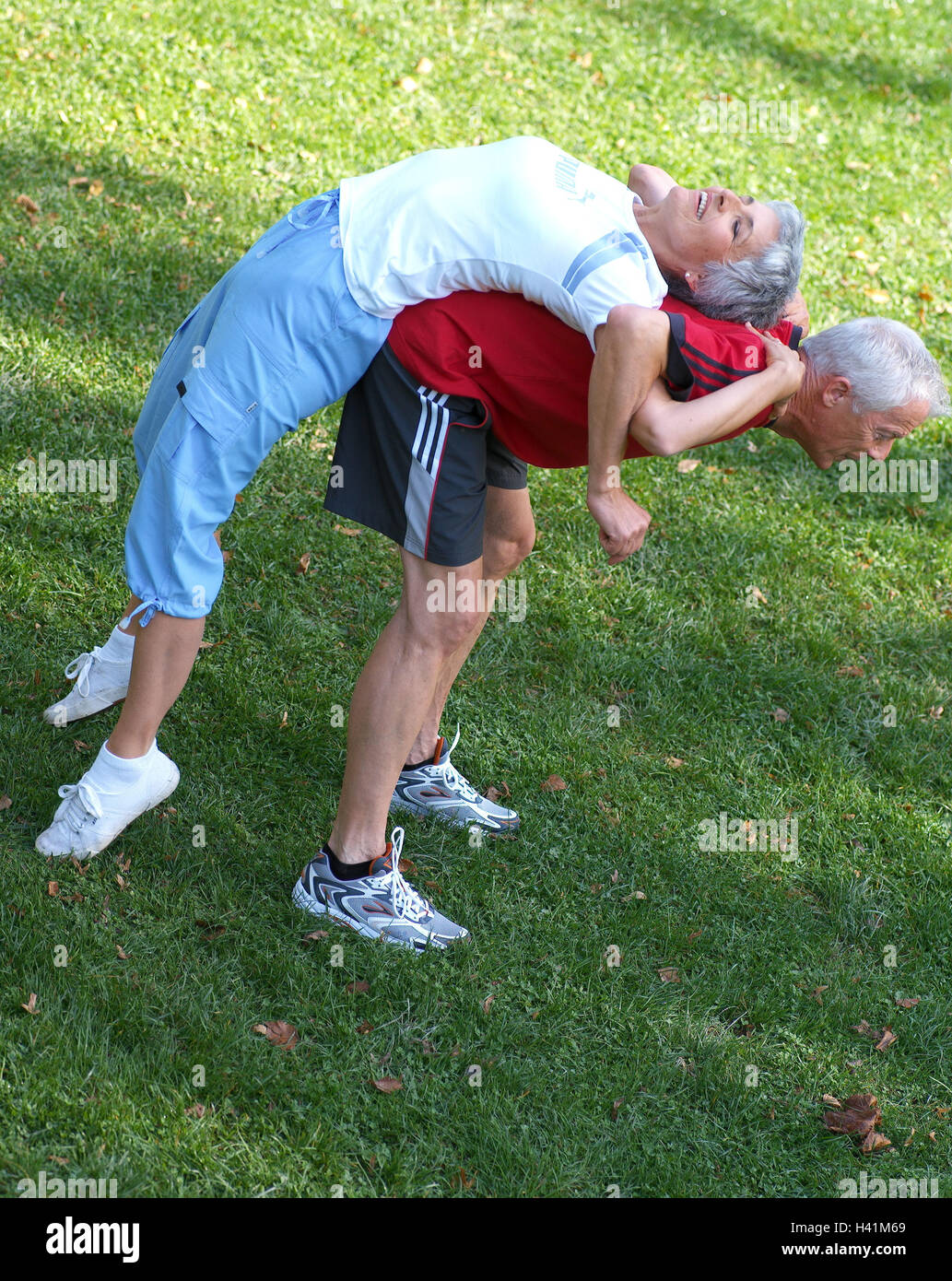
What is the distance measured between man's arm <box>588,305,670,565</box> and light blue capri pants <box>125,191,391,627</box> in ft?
1.75

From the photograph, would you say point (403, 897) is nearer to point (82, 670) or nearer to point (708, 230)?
point (82, 670)

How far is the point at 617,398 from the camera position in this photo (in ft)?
8.51

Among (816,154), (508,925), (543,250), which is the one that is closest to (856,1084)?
(508,925)

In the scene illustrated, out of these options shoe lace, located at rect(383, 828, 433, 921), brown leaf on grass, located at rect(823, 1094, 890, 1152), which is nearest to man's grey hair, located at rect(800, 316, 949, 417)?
shoe lace, located at rect(383, 828, 433, 921)

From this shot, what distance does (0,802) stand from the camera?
131 inches

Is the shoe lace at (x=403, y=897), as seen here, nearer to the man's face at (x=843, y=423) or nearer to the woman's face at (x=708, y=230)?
the man's face at (x=843, y=423)

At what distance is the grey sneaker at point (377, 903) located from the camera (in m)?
3.20

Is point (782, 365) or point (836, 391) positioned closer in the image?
point (782, 365)

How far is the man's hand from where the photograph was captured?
2.75 m

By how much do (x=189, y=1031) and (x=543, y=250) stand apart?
1959 millimetres

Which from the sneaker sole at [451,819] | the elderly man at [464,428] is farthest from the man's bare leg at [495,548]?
the sneaker sole at [451,819]

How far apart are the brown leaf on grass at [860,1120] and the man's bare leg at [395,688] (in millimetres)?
1398

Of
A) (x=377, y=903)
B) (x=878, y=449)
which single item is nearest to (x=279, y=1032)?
(x=377, y=903)

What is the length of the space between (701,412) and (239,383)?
104 cm
